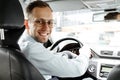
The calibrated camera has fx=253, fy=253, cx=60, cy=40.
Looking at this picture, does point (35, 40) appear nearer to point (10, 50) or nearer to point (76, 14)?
point (10, 50)

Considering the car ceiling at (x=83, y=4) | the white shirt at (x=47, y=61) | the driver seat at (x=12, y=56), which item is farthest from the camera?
the car ceiling at (x=83, y=4)

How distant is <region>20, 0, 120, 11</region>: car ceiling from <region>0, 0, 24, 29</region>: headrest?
91 cm

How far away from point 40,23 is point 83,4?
68cm

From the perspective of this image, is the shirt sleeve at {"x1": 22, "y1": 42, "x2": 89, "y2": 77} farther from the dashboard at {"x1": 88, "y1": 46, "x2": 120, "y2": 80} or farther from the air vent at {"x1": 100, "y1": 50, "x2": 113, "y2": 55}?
the air vent at {"x1": 100, "y1": 50, "x2": 113, "y2": 55}

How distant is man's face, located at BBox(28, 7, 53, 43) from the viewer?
7.37 ft

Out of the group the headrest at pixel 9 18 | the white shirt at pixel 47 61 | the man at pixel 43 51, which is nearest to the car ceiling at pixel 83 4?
the man at pixel 43 51

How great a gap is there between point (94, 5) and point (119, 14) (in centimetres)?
30

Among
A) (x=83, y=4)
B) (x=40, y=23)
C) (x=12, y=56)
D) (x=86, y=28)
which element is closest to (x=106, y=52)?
(x=86, y=28)

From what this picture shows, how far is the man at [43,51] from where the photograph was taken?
2.08 metres

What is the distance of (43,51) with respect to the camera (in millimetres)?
2074

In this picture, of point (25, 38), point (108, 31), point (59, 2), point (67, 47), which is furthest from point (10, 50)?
point (108, 31)

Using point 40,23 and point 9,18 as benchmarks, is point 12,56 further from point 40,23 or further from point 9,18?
point 40,23

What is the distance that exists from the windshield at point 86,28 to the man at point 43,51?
813 millimetres

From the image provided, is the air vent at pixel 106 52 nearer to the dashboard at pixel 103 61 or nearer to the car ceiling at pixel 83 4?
the dashboard at pixel 103 61
